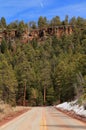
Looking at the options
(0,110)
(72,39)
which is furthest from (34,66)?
(0,110)

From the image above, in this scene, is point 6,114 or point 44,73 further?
point 44,73

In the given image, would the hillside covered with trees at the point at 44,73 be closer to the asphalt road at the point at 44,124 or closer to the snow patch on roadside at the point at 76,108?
the snow patch on roadside at the point at 76,108

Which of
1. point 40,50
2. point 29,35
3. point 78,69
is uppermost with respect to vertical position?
point 29,35

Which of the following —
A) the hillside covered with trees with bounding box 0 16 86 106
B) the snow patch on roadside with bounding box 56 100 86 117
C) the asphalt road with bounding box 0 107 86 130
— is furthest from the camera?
the hillside covered with trees with bounding box 0 16 86 106

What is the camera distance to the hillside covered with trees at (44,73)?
3425 inches

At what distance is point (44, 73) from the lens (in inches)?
4788

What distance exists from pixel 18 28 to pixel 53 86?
85.5 meters

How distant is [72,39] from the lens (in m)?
174

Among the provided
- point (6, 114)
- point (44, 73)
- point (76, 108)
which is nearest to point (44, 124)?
point (6, 114)

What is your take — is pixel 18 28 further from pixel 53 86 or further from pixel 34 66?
pixel 53 86

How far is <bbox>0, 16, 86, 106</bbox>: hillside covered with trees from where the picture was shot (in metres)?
87.0

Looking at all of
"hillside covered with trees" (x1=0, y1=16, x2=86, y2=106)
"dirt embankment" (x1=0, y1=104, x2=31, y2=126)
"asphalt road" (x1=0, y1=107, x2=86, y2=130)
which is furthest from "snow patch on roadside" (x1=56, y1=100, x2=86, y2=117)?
"dirt embankment" (x1=0, y1=104, x2=31, y2=126)

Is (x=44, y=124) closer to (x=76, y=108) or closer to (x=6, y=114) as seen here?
(x=6, y=114)

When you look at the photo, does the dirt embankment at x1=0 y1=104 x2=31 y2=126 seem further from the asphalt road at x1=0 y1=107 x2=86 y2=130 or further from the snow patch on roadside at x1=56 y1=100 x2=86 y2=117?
the snow patch on roadside at x1=56 y1=100 x2=86 y2=117
